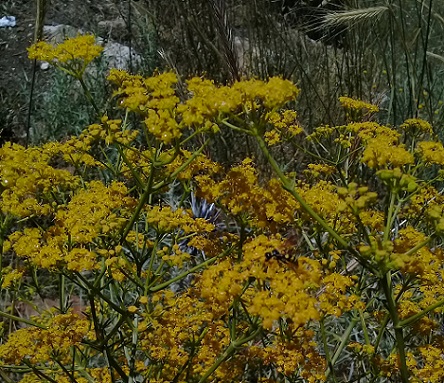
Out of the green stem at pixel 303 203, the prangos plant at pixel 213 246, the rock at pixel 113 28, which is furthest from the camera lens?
the rock at pixel 113 28

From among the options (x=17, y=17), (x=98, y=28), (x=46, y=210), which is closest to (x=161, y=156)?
(x=46, y=210)

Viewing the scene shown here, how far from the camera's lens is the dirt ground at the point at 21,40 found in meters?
5.93

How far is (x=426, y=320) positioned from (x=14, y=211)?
1437mm

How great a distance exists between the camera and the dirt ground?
5.93 meters

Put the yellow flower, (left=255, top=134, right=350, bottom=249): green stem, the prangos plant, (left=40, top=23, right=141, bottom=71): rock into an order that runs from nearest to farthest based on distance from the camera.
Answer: (left=255, top=134, right=350, bottom=249): green stem, the prangos plant, the yellow flower, (left=40, top=23, right=141, bottom=71): rock

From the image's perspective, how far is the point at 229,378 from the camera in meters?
1.95

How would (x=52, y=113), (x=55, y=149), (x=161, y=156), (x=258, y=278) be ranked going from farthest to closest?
(x=52, y=113) → (x=55, y=149) → (x=161, y=156) → (x=258, y=278)

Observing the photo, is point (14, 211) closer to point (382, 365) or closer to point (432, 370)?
point (382, 365)

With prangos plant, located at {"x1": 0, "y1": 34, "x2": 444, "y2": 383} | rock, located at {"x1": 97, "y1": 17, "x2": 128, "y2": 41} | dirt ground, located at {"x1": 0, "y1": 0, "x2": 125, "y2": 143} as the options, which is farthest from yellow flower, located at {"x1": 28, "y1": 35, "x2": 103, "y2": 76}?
rock, located at {"x1": 97, "y1": 17, "x2": 128, "y2": 41}

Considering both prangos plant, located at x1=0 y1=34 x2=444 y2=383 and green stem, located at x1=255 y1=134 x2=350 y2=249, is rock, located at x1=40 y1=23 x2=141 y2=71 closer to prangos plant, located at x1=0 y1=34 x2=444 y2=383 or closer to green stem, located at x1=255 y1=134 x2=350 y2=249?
prangos plant, located at x1=0 y1=34 x2=444 y2=383

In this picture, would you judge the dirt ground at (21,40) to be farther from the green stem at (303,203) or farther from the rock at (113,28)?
the green stem at (303,203)

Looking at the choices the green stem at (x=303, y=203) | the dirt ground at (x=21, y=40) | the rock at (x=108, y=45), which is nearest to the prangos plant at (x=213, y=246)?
the green stem at (x=303, y=203)

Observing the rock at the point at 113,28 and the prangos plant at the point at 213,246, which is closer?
the prangos plant at the point at 213,246

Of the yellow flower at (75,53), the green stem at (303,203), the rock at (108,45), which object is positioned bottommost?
the rock at (108,45)
